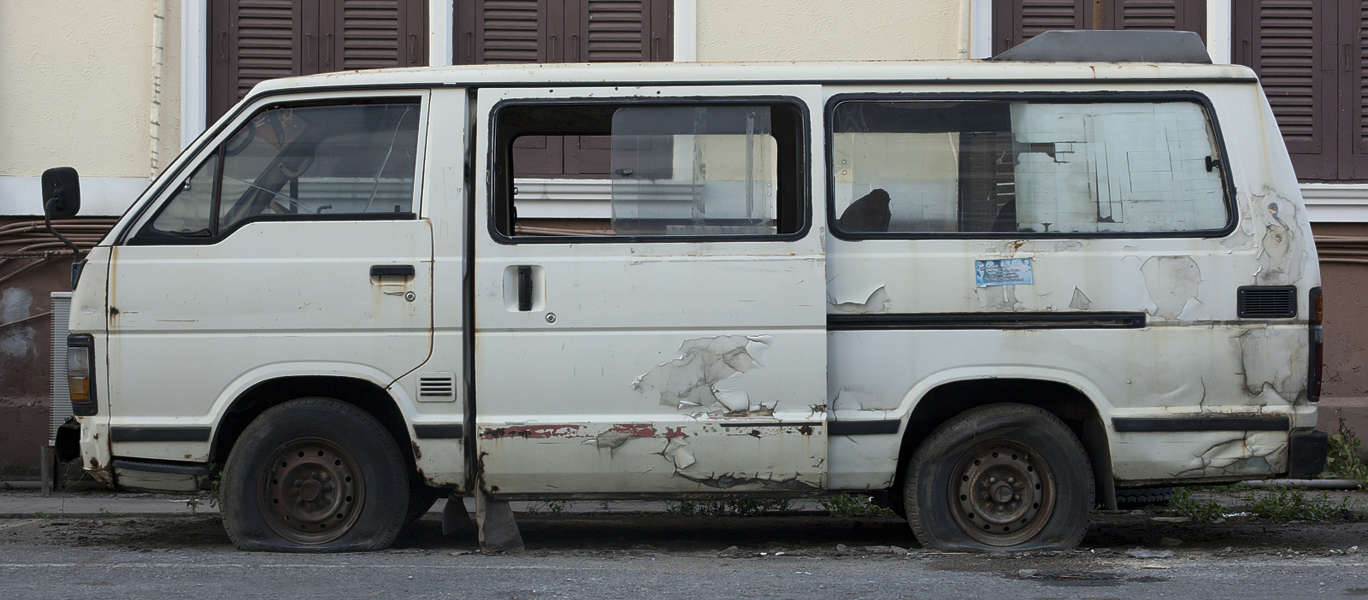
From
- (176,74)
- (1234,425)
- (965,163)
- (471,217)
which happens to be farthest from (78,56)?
(1234,425)

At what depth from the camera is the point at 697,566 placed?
620cm

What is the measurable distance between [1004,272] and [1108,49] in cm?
120

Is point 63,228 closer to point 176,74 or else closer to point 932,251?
point 176,74

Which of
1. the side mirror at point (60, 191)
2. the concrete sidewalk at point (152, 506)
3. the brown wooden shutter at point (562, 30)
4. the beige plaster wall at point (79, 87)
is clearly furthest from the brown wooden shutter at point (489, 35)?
the side mirror at point (60, 191)

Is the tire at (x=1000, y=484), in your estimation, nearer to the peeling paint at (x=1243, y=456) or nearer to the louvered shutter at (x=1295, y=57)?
the peeling paint at (x=1243, y=456)

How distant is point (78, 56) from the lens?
1065 centimetres

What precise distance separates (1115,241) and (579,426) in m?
2.48

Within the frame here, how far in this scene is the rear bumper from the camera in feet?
20.9

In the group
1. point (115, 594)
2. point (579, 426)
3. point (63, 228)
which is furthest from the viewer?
point (63, 228)

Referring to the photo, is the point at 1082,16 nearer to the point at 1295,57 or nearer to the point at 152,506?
the point at 1295,57

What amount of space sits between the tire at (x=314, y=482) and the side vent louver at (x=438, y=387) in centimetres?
30

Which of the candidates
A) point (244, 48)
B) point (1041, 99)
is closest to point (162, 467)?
point (1041, 99)

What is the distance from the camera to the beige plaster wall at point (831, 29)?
10.9 meters

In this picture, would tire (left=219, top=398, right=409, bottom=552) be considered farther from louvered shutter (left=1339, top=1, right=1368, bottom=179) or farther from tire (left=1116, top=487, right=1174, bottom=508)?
louvered shutter (left=1339, top=1, right=1368, bottom=179)
